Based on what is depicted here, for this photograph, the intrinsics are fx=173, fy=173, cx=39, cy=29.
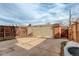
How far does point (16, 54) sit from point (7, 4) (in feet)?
2.08

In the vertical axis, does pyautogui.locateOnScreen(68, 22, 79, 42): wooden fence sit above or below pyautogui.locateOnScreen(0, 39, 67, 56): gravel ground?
above

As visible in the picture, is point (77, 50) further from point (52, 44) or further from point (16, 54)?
point (16, 54)

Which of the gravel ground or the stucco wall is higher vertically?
the stucco wall

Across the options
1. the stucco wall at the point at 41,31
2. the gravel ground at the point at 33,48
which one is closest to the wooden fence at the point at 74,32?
the gravel ground at the point at 33,48

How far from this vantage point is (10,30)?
218 cm

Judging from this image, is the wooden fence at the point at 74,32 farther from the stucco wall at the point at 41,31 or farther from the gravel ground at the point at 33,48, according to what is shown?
the stucco wall at the point at 41,31

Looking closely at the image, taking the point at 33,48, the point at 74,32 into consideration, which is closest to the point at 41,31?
the point at 33,48

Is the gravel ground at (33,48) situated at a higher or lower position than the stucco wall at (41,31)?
lower

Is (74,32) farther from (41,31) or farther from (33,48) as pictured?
(33,48)

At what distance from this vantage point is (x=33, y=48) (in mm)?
2182

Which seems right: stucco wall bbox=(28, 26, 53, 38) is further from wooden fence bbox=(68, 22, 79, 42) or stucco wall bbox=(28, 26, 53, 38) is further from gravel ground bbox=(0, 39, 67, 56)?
wooden fence bbox=(68, 22, 79, 42)

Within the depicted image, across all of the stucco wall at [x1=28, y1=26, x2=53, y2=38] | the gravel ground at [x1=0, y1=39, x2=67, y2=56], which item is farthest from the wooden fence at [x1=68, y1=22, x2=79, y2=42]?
the stucco wall at [x1=28, y1=26, x2=53, y2=38]

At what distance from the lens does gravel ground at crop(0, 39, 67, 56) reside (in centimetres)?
216

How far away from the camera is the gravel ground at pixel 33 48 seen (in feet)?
7.07
